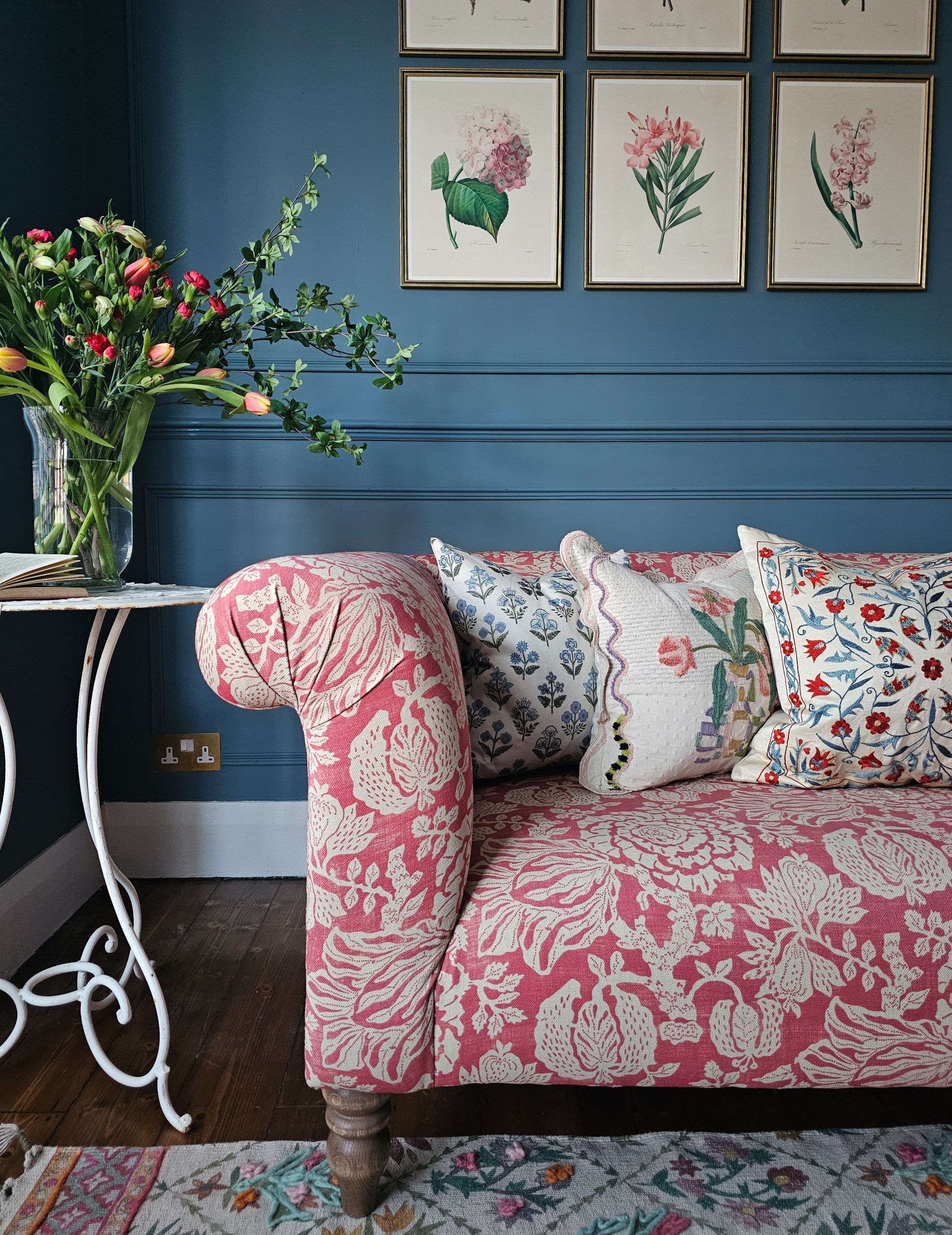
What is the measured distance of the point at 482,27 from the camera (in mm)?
1955

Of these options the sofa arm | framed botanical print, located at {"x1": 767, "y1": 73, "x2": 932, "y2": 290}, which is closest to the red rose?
the sofa arm

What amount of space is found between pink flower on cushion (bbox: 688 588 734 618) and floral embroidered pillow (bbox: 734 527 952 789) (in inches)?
2.6

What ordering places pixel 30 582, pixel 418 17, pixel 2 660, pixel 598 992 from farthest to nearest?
pixel 418 17
pixel 2 660
pixel 30 582
pixel 598 992

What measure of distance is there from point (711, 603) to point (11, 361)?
1074mm

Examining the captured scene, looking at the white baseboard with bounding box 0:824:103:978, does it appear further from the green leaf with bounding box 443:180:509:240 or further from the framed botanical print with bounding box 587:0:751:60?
the framed botanical print with bounding box 587:0:751:60

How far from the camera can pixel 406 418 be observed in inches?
80.8

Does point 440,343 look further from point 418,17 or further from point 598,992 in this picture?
point 598,992

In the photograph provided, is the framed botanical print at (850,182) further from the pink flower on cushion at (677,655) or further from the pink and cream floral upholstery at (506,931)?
the pink and cream floral upholstery at (506,931)

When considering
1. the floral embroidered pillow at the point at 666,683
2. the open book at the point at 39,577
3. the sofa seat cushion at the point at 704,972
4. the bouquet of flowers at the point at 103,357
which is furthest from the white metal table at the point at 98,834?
the floral embroidered pillow at the point at 666,683

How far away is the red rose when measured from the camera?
1153 millimetres

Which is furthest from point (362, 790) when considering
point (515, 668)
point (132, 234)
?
point (132, 234)

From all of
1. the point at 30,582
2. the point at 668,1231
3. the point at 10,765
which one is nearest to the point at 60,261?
the point at 30,582

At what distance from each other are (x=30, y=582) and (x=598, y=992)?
0.91 m

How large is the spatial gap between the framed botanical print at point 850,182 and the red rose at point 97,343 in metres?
1.55
